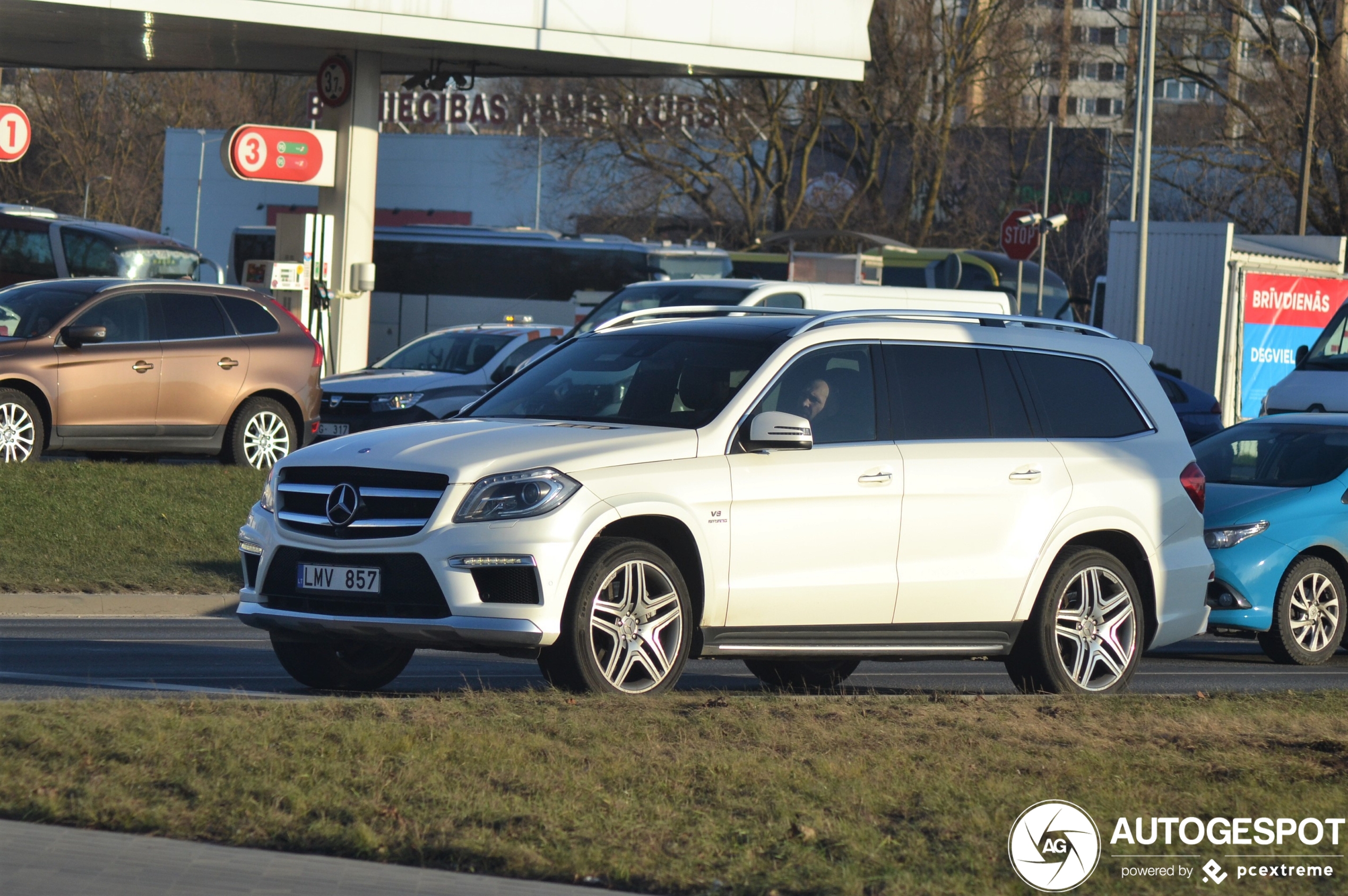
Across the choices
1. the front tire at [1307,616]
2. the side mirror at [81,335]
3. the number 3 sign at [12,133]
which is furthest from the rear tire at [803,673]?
the number 3 sign at [12,133]

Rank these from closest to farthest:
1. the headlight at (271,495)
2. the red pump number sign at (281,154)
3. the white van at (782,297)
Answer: the headlight at (271,495) < the white van at (782,297) < the red pump number sign at (281,154)

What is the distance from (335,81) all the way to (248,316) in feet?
26.2

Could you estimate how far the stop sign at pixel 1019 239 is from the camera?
Result: 96.7 feet

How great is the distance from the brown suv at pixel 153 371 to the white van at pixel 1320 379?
1188cm

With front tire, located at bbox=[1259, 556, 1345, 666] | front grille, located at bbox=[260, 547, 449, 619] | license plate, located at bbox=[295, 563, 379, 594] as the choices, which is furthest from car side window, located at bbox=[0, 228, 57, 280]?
license plate, located at bbox=[295, 563, 379, 594]

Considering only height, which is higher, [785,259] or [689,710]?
[785,259]

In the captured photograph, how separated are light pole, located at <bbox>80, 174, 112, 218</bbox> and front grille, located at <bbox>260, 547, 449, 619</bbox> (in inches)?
2409

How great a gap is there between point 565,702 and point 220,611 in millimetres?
6489

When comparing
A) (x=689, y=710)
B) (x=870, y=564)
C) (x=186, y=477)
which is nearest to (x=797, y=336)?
(x=870, y=564)

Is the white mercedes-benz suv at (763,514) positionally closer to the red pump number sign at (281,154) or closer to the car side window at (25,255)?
the red pump number sign at (281,154)

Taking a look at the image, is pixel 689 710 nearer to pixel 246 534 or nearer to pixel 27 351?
pixel 246 534

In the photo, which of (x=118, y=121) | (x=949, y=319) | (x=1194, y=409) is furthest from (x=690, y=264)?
(x=118, y=121)

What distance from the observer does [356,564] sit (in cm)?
773

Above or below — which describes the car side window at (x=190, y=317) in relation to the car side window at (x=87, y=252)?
below
